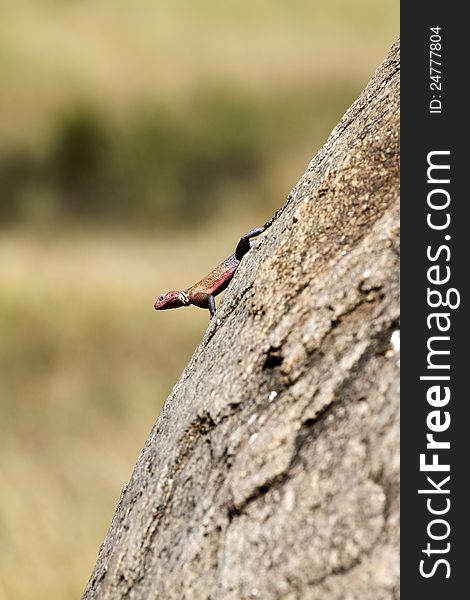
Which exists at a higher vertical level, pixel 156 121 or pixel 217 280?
pixel 156 121

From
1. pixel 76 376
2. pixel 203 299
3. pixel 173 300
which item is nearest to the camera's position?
pixel 203 299

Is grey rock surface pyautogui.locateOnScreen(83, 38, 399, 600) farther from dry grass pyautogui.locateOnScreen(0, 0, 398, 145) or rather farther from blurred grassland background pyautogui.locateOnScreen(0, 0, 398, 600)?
dry grass pyautogui.locateOnScreen(0, 0, 398, 145)

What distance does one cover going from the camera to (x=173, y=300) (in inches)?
139

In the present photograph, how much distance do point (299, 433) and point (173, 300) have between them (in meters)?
1.76

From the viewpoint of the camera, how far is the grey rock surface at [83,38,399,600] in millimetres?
1712

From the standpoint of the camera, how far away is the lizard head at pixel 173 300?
3391 millimetres

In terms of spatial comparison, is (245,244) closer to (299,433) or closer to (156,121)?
(299,433)

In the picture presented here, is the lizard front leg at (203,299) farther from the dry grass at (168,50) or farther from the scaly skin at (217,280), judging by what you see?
the dry grass at (168,50)

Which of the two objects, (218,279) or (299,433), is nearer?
(299,433)

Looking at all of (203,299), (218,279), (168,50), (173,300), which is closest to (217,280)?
(218,279)

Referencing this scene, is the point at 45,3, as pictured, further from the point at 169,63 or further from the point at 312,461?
the point at 312,461

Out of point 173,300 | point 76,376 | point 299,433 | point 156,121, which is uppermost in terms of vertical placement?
point 156,121

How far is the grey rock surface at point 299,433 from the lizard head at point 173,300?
1066 millimetres

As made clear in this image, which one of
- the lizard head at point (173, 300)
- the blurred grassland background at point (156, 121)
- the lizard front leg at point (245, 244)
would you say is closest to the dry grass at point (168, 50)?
the blurred grassland background at point (156, 121)
